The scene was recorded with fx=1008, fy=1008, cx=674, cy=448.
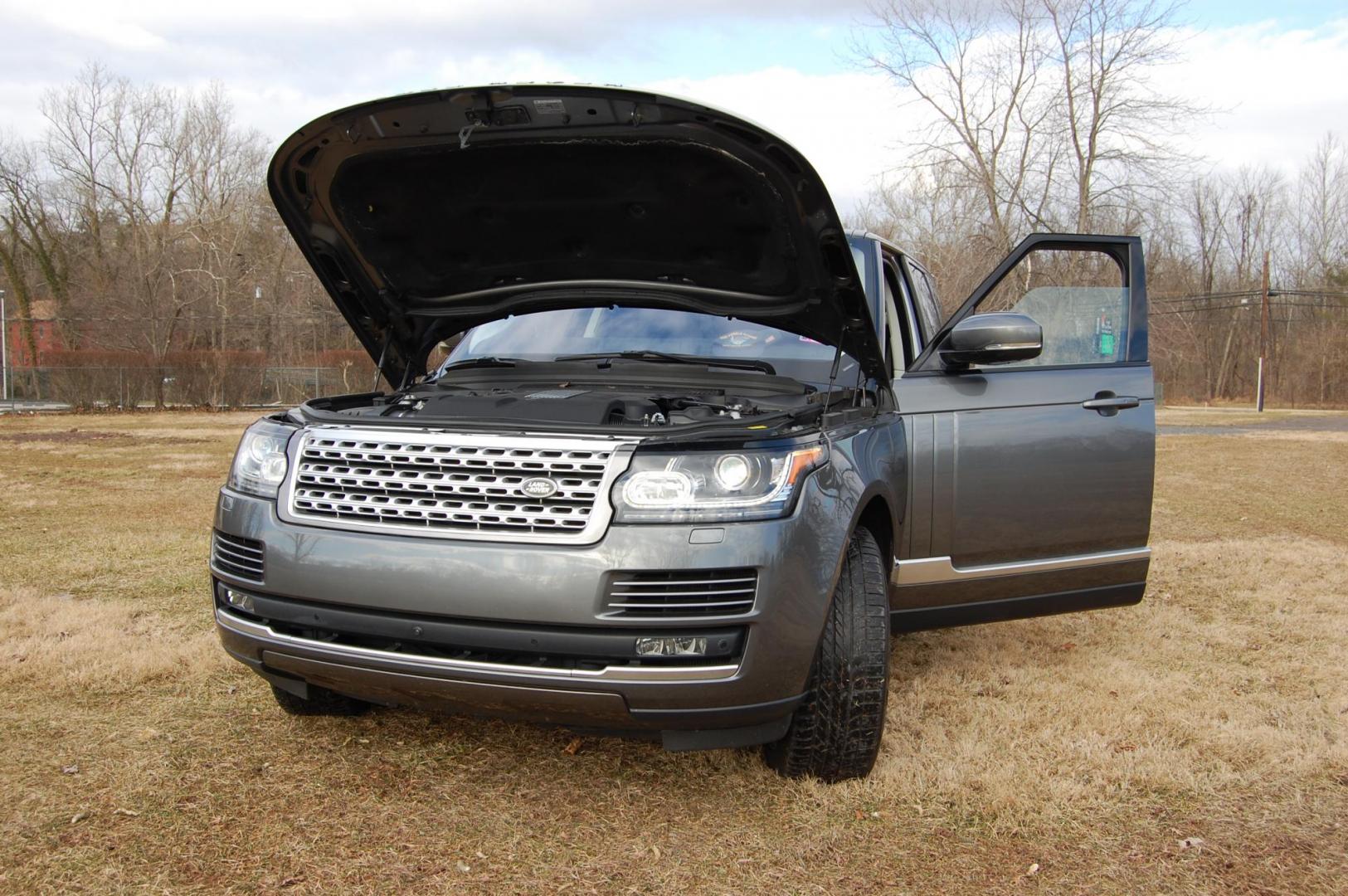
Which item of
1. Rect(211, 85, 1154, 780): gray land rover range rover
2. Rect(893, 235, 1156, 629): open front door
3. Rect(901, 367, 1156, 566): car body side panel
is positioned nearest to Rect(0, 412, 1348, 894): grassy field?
Rect(211, 85, 1154, 780): gray land rover range rover

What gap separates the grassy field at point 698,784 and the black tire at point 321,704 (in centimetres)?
7

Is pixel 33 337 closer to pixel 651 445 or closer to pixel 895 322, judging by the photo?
pixel 895 322

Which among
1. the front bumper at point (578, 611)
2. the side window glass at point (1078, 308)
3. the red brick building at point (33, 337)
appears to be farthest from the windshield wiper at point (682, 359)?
the red brick building at point (33, 337)

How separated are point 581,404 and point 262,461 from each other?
3.09ft

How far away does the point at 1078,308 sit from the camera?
4.59 meters

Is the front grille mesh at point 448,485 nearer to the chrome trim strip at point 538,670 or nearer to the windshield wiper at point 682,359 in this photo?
the chrome trim strip at point 538,670

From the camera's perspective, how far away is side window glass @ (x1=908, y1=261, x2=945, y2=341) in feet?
15.5

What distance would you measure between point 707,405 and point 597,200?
0.88 m

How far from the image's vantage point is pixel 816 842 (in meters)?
2.73

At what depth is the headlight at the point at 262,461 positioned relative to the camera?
2828 mm

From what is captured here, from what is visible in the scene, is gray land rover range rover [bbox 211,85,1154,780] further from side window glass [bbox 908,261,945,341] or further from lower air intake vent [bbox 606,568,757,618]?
side window glass [bbox 908,261,945,341]

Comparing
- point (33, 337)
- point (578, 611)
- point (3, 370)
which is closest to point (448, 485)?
point (578, 611)

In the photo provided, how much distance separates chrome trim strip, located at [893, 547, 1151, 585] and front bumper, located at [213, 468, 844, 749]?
1.09 meters

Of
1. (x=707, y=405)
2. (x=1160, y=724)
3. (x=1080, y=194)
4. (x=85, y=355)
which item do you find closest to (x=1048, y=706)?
(x=1160, y=724)
